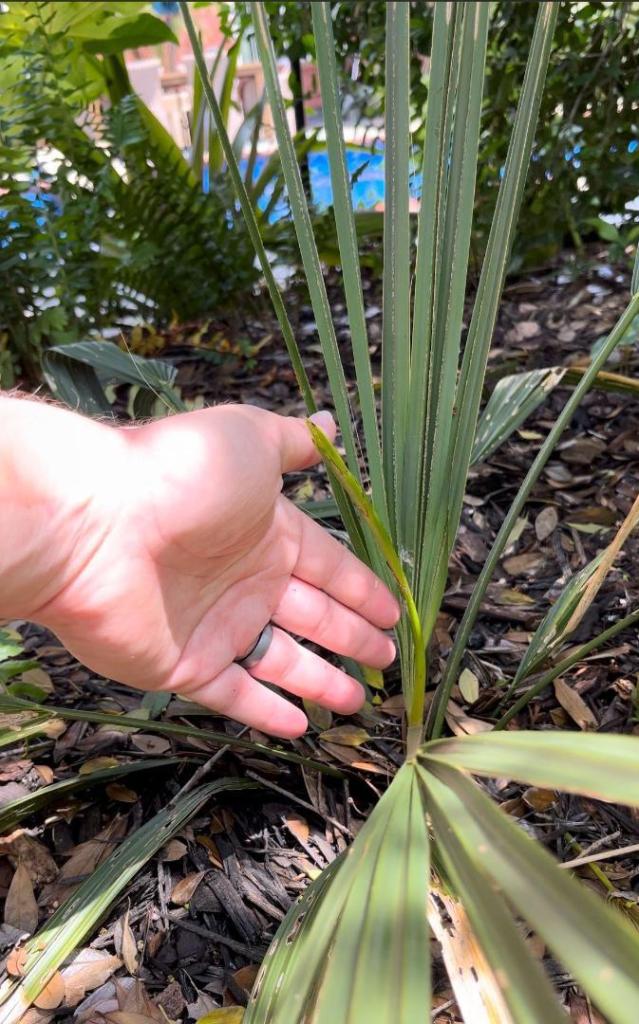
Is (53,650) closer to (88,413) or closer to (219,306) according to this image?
(88,413)

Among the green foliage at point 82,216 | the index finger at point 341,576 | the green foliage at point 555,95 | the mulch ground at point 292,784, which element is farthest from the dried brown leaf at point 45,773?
the green foliage at point 555,95

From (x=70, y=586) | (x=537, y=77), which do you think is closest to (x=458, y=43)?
(x=537, y=77)

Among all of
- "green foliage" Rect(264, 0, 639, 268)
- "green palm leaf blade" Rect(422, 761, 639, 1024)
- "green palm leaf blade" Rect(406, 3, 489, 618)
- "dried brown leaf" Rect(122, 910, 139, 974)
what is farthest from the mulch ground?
"green foliage" Rect(264, 0, 639, 268)

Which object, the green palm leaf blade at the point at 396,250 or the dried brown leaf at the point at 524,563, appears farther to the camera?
the dried brown leaf at the point at 524,563

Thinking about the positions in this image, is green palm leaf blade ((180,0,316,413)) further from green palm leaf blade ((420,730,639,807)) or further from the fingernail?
green palm leaf blade ((420,730,639,807))

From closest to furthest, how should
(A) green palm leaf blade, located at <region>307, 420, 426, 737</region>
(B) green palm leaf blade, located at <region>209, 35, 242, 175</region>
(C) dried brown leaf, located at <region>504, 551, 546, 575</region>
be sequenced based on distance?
(A) green palm leaf blade, located at <region>307, 420, 426, 737</region>
(C) dried brown leaf, located at <region>504, 551, 546, 575</region>
(B) green palm leaf blade, located at <region>209, 35, 242, 175</region>

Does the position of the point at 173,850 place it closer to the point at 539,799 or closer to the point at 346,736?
the point at 346,736

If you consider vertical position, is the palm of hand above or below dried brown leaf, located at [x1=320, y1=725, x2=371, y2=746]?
above

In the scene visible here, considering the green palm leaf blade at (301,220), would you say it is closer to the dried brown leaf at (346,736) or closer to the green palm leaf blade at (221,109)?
the dried brown leaf at (346,736)
